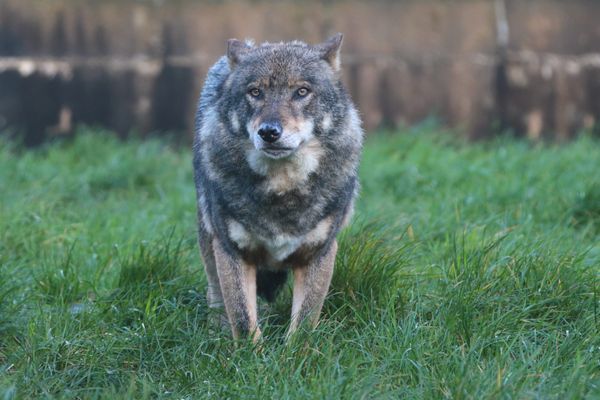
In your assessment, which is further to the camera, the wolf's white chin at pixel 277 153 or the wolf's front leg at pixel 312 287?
the wolf's front leg at pixel 312 287

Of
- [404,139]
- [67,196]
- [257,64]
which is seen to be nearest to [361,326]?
[257,64]

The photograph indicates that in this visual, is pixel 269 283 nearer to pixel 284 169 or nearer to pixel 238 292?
pixel 238 292

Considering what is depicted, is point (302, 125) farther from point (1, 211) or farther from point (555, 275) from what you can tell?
point (1, 211)

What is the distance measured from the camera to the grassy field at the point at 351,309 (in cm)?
388

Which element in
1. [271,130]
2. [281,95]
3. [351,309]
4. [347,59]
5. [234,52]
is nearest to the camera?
[271,130]

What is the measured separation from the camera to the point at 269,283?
488cm

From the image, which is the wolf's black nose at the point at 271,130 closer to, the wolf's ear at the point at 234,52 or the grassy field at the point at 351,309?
the wolf's ear at the point at 234,52

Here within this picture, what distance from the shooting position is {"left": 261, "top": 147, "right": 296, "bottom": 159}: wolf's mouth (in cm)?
435

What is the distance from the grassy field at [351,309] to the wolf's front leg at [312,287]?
0.31 ft

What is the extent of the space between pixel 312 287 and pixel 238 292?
1.14ft

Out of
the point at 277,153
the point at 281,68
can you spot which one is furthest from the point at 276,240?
the point at 281,68

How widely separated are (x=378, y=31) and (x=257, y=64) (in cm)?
467

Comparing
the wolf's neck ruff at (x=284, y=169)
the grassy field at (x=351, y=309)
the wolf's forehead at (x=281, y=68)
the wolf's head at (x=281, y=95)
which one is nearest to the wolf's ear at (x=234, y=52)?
the wolf's head at (x=281, y=95)

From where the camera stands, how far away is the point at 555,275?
453 centimetres
